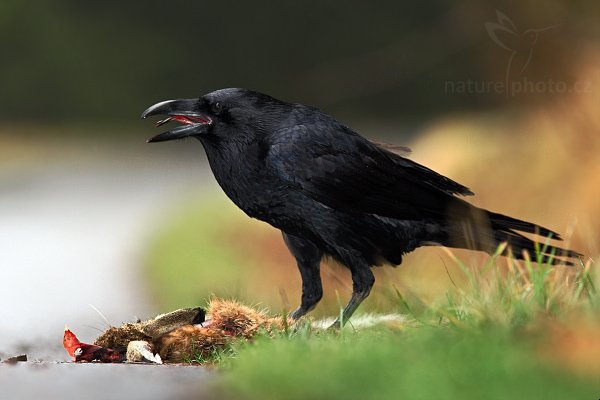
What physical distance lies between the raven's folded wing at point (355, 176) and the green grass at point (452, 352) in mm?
717

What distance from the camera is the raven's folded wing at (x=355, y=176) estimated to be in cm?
489

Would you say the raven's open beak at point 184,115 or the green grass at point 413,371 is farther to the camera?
the raven's open beak at point 184,115

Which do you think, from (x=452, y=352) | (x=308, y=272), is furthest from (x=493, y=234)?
(x=452, y=352)

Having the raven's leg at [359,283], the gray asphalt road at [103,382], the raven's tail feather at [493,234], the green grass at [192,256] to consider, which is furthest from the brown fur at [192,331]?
the green grass at [192,256]

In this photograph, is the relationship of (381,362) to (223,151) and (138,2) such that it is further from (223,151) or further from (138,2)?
(138,2)

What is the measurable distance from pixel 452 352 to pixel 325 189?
166 cm

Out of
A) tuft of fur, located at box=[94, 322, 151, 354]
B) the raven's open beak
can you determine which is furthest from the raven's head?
tuft of fur, located at box=[94, 322, 151, 354]

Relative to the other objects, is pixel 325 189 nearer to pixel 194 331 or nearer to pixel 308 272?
pixel 308 272

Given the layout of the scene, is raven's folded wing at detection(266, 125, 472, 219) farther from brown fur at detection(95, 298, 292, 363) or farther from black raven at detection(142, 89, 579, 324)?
brown fur at detection(95, 298, 292, 363)

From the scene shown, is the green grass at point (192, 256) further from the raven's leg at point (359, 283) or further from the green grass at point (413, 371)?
the green grass at point (413, 371)

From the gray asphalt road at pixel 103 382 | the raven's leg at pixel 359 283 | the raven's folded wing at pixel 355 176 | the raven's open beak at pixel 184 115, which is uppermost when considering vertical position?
the raven's open beak at pixel 184 115

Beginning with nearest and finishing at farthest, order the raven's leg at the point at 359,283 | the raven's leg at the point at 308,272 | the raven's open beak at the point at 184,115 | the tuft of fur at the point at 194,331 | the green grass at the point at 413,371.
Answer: the green grass at the point at 413,371, the tuft of fur at the point at 194,331, the raven's open beak at the point at 184,115, the raven's leg at the point at 359,283, the raven's leg at the point at 308,272

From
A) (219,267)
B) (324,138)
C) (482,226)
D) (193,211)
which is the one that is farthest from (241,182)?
(193,211)

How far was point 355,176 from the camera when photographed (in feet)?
16.8
